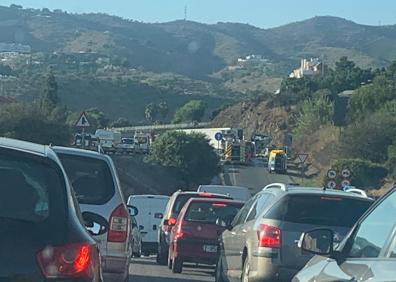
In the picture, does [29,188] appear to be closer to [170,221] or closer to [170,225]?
[170,225]

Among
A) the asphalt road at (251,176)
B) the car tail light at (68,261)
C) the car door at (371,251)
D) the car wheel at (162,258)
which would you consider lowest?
the asphalt road at (251,176)

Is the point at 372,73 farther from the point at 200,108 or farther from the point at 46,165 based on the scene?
the point at 46,165

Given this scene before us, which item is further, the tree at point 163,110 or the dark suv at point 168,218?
the tree at point 163,110

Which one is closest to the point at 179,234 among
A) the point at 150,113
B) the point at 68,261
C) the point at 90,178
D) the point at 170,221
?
the point at 170,221

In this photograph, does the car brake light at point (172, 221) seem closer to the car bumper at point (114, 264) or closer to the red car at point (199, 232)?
the red car at point (199, 232)

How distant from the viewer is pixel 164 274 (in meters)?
19.8

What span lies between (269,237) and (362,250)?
19.9 feet

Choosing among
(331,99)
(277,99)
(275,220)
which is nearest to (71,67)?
(277,99)

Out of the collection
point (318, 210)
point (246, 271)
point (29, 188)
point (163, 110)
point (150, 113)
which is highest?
point (29, 188)

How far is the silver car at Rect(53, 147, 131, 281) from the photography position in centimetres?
1252

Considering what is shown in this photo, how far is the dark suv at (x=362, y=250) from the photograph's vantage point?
5.96 meters

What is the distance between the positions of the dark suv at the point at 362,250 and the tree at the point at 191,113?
139 m

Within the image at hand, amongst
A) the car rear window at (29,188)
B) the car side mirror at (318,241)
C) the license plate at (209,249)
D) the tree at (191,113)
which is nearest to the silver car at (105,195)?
the car side mirror at (318,241)

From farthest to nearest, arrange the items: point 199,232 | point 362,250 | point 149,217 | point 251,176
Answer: point 251,176
point 149,217
point 199,232
point 362,250
